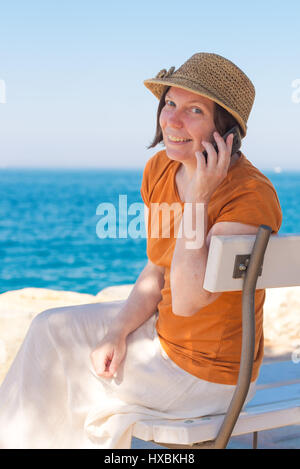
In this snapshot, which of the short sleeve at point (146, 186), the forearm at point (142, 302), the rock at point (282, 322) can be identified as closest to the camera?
the forearm at point (142, 302)

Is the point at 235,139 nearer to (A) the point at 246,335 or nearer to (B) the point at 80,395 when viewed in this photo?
(A) the point at 246,335

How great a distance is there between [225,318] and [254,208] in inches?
17.3

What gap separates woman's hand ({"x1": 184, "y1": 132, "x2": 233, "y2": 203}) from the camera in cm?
219

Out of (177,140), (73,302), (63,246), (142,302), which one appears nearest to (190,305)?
(142,302)

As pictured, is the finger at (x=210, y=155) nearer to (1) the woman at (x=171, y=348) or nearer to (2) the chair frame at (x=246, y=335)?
(1) the woman at (x=171, y=348)

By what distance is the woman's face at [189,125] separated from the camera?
95.7 inches

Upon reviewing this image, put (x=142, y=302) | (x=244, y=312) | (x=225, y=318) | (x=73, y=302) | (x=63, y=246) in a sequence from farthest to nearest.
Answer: (x=63, y=246), (x=73, y=302), (x=142, y=302), (x=225, y=318), (x=244, y=312)

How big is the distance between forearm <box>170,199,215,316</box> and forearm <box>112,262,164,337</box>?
387 mm

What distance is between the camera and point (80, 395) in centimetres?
242

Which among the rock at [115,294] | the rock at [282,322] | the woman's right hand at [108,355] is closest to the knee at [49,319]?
the woman's right hand at [108,355]

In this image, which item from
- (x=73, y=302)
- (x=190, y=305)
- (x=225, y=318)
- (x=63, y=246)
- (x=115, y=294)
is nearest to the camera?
(x=190, y=305)

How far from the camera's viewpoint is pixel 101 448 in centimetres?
232
